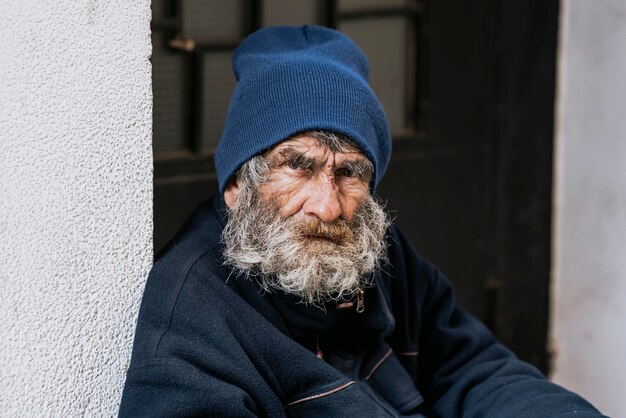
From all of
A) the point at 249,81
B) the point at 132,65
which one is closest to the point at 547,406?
the point at 249,81

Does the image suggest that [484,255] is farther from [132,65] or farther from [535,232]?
[132,65]

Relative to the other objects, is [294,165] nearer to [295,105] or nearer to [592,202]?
[295,105]

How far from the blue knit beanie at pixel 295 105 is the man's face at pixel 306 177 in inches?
1.5

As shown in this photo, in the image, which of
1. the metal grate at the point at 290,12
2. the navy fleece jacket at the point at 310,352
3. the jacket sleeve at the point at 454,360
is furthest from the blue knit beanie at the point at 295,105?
the metal grate at the point at 290,12

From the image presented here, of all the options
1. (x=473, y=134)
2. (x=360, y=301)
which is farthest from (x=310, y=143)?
(x=473, y=134)

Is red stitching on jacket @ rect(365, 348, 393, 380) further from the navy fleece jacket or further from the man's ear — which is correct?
the man's ear

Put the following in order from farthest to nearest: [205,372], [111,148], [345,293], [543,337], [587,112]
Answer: [543,337], [587,112], [345,293], [111,148], [205,372]

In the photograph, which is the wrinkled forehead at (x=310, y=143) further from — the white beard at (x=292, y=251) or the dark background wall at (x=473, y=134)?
the dark background wall at (x=473, y=134)

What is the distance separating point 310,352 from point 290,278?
17 centimetres

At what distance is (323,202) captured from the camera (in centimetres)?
230

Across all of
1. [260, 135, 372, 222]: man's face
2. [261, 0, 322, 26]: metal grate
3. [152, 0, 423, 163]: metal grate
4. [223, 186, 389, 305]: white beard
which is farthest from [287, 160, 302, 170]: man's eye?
[261, 0, 322, 26]: metal grate

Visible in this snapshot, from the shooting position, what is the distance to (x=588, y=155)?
394cm

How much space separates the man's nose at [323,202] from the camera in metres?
2.30

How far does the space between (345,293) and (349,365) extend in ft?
0.59
